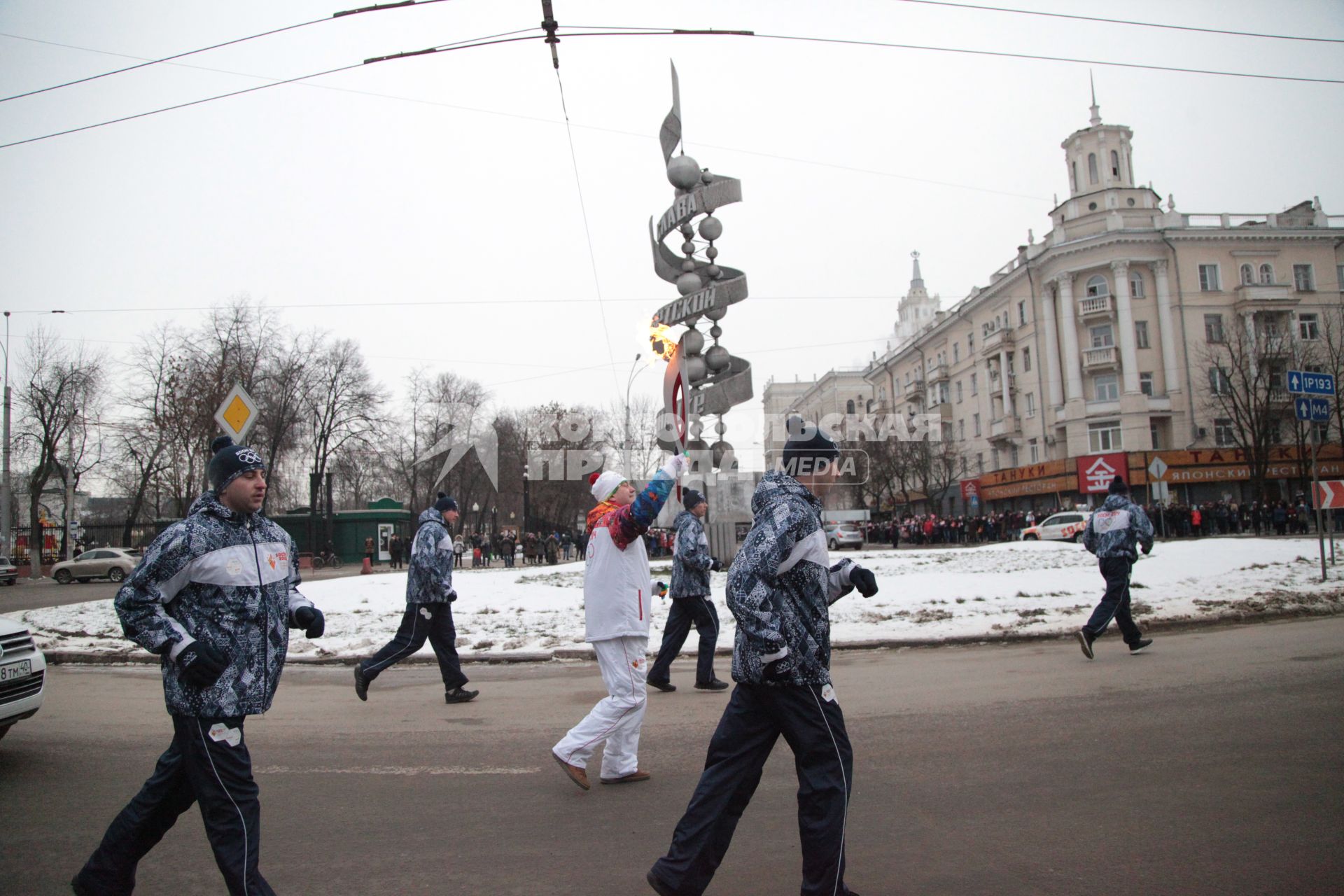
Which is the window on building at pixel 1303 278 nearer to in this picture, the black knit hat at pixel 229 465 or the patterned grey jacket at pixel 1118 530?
the patterned grey jacket at pixel 1118 530

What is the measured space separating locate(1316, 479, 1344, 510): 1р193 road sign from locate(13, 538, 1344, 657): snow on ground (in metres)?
1.20

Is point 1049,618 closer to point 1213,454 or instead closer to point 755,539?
point 755,539

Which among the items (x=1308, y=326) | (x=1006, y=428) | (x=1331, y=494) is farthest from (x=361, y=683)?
(x=1308, y=326)

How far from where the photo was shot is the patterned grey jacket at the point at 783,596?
3.33m

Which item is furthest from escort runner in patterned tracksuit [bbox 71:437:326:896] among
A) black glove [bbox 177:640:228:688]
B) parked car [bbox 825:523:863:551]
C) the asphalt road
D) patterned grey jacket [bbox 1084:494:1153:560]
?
parked car [bbox 825:523:863:551]

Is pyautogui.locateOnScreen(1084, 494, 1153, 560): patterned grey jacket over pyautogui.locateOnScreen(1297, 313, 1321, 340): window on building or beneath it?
beneath

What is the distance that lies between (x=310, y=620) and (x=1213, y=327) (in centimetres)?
5651

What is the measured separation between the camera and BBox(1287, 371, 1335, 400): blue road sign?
14734 mm

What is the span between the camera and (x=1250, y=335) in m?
46.8

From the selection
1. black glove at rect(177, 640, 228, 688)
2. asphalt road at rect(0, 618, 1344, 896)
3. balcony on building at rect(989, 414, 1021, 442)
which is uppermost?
balcony on building at rect(989, 414, 1021, 442)

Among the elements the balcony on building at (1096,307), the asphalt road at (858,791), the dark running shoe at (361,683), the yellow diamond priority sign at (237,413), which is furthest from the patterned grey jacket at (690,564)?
the balcony on building at (1096,307)

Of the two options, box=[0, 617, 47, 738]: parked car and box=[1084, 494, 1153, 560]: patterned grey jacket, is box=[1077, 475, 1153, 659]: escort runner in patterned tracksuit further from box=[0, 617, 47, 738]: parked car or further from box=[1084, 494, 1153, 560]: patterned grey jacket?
box=[0, 617, 47, 738]: parked car

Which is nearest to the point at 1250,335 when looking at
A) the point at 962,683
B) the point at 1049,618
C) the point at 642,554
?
the point at 1049,618

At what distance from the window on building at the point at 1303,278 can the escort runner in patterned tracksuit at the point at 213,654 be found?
197ft
